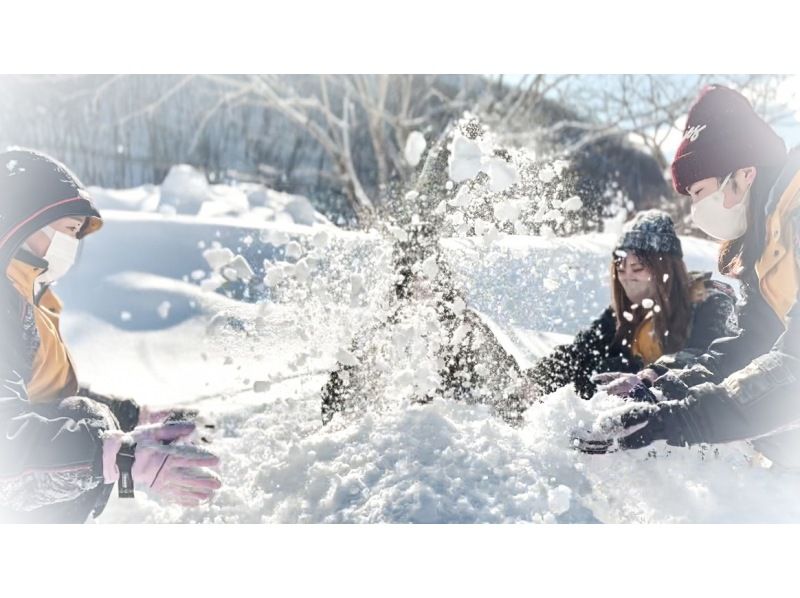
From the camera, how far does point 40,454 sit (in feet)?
8.28

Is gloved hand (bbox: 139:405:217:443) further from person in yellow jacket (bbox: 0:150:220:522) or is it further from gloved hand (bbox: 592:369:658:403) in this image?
gloved hand (bbox: 592:369:658:403)

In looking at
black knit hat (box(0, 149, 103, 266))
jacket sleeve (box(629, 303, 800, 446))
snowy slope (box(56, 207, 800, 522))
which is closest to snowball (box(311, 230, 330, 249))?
snowy slope (box(56, 207, 800, 522))

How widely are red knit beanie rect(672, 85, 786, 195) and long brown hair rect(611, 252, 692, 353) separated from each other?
29 centimetres

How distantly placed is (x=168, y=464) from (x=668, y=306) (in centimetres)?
191

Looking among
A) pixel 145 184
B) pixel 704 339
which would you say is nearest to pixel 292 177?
pixel 145 184

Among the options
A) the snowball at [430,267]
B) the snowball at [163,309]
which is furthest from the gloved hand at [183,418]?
the snowball at [430,267]

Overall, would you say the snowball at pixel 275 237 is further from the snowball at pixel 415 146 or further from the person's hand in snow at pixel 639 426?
the person's hand in snow at pixel 639 426

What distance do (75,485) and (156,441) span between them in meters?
0.30

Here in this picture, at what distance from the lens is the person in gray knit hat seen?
2.77 meters

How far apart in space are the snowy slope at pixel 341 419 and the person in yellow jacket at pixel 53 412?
0.07 meters

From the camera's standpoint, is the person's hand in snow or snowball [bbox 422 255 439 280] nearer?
the person's hand in snow

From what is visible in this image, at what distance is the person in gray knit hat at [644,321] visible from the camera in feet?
9.08

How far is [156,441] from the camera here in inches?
105
